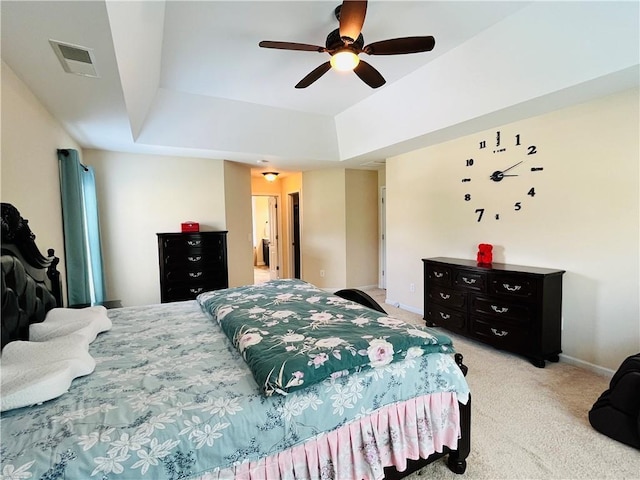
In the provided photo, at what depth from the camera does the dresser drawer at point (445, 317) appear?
354cm

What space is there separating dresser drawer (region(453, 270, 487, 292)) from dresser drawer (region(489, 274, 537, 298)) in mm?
97

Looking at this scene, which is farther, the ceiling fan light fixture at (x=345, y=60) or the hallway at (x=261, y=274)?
the hallway at (x=261, y=274)

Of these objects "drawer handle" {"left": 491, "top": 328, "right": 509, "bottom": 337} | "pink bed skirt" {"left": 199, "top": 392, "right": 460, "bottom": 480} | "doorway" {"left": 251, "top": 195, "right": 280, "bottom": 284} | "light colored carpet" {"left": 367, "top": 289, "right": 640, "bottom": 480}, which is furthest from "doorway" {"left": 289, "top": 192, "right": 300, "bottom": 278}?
"pink bed skirt" {"left": 199, "top": 392, "right": 460, "bottom": 480}

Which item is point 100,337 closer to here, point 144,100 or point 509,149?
point 144,100

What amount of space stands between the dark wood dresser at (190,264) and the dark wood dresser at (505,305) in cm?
295

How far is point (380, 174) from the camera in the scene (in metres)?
6.31

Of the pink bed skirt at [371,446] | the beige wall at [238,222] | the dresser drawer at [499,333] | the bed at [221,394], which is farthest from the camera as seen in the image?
the beige wall at [238,222]

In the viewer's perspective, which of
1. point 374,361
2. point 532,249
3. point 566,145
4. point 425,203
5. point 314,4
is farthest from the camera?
point 425,203

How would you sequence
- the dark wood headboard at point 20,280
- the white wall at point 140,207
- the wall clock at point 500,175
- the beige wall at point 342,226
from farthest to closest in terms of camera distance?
the beige wall at point 342,226
the white wall at point 140,207
the wall clock at point 500,175
the dark wood headboard at point 20,280

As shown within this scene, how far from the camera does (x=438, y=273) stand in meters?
3.82

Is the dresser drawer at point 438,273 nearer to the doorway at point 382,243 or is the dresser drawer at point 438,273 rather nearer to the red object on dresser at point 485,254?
the red object on dresser at point 485,254

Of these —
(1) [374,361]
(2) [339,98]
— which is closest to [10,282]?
(1) [374,361]

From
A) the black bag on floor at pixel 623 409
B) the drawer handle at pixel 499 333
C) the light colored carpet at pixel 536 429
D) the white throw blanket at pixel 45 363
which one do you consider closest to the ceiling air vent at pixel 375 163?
the drawer handle at pixel 499 333

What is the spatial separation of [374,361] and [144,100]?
10.7ft
